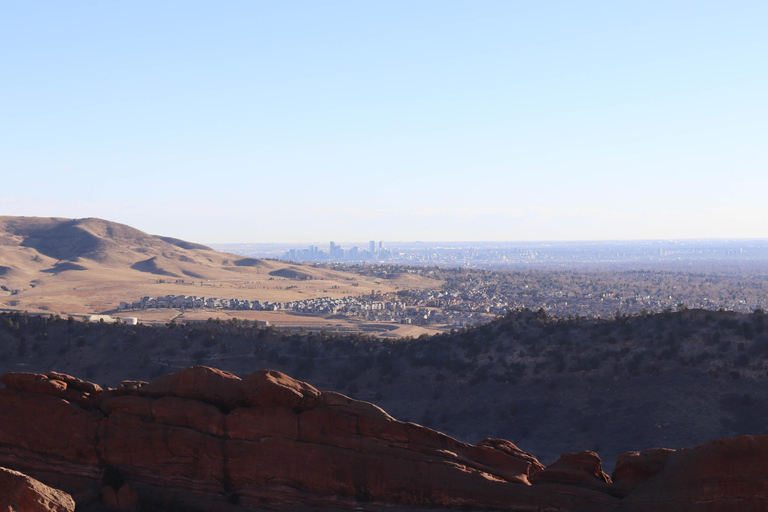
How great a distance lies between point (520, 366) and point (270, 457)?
32729 millimetres

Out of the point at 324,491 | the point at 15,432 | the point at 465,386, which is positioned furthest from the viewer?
the point at 465,386

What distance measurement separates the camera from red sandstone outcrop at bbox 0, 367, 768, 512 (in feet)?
67.3

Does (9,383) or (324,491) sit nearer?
(324,491)

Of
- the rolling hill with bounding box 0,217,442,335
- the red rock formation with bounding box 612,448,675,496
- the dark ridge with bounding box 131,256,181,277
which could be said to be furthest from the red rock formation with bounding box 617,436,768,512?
the dark ridge with bounding box 131,256,181,277

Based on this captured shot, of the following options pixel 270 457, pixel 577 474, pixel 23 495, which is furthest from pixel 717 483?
pixel 23 495

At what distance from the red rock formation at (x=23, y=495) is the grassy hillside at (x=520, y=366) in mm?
A: 26991

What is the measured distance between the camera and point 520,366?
5166cm

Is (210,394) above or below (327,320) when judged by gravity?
above

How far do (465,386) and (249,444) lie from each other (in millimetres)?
31047

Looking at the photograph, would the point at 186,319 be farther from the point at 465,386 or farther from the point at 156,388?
the point at 156,388

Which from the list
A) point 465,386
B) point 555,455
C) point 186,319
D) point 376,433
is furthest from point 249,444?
point 186,319

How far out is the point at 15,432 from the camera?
74.6 ft

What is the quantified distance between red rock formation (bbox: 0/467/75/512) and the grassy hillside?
2699 cm

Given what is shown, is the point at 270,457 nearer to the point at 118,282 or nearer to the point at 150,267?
the point at 118,282
